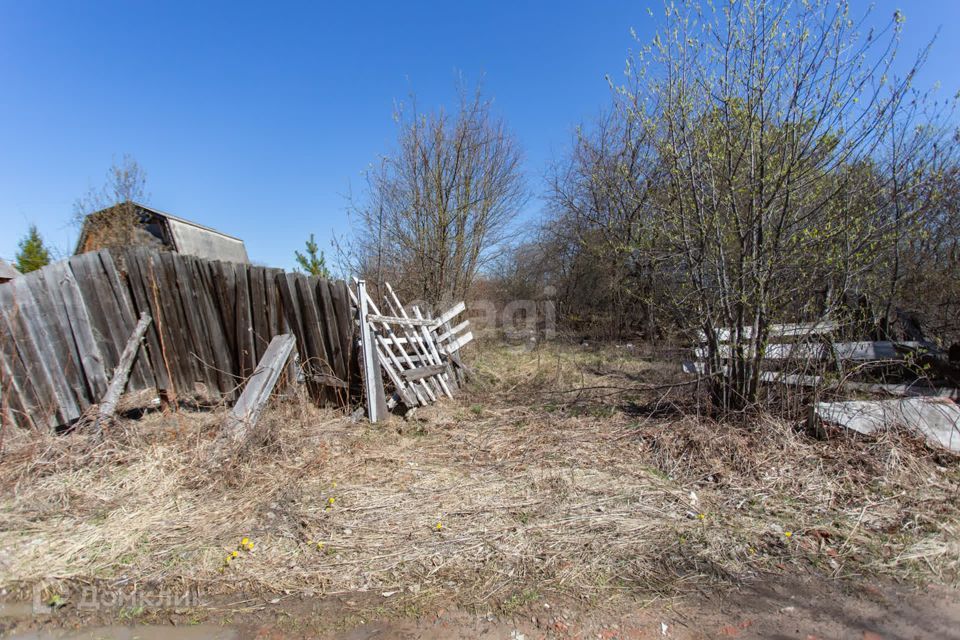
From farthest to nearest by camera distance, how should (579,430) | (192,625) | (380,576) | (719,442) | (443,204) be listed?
(443,204) < (579,430) < (719,442) < (380,576) < (192,625)

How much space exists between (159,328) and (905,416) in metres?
6.94

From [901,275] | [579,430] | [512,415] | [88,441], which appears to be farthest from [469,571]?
[901,275]

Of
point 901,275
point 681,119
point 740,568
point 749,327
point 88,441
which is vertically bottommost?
point 740,568

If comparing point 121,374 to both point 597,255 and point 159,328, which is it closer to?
point 159,328

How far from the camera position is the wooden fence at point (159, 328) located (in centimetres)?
374

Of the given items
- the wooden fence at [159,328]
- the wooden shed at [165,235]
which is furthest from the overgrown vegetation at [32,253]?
the wooden fence at [159,328]

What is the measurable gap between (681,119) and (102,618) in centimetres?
565

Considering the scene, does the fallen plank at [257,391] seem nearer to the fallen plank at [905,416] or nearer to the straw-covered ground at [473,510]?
the straw-covered ground at [473,510]

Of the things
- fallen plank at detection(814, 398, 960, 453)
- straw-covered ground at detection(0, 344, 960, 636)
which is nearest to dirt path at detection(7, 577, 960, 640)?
straw-covered ground at detection(0, 344, 960, 636)

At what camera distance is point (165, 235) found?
17.0 m

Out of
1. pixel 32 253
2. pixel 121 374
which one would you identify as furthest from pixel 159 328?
pixel 32 253

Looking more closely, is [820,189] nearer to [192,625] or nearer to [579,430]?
[579,430]

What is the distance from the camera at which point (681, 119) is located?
14.0 ft

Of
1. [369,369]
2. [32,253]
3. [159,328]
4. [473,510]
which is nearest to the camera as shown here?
[473,510]
